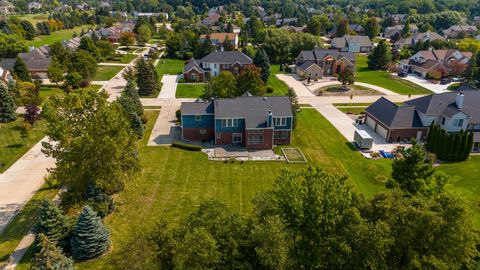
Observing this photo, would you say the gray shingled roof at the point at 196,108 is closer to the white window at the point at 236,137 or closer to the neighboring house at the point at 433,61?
the white window at the point at 236,137

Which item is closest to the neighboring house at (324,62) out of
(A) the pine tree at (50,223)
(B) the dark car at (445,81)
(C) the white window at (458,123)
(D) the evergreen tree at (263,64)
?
(D) the evergreen tree at (263,64)

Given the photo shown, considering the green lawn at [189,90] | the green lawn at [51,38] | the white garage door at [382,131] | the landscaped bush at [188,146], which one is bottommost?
the landscaped bush at [188,146]

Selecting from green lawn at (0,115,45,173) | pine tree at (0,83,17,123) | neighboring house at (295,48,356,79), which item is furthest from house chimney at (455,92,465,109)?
pine tree at (0,83,17,123)

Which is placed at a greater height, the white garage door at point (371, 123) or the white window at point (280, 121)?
the white window at point (280, 121)

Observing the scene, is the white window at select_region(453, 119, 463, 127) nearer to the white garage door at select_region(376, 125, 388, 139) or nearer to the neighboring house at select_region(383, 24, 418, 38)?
the white garage door at select_region(376, 125, 388, 139)

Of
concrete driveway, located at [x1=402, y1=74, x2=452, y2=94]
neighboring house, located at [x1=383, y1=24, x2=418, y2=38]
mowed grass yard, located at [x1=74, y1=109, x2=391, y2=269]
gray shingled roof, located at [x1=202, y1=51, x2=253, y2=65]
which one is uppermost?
neighboring house, located at [x1=383, y1=24, x2=418, y2=38]

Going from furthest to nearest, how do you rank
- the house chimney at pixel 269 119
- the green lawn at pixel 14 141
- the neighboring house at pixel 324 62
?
the neighboring house at pixel 324 62, the house chimney at pixel 269 119, the green lawn at pixel 14 141

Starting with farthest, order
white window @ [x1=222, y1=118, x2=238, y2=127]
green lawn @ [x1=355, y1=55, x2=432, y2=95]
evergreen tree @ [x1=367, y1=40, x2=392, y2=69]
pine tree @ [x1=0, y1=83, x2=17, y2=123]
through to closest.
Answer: evergreen tree @ [x1=367, y1=40, x2=392, y2=69], green lawn @ [x1=355, y1=55, x2=432, y2=95], pine tree @ [x1=0, y1=83, x2=17, y2=123], white window @ [x1=222, y1=118, x2=238, y2=127]
